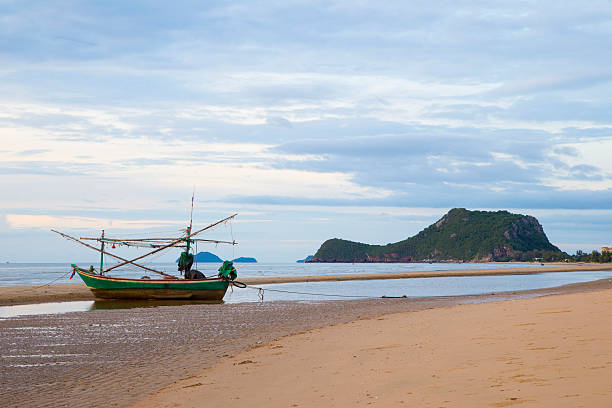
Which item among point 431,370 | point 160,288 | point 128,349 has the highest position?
point 431,370

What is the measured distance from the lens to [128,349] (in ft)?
51.0

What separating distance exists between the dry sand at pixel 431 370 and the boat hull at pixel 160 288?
24.1 meters

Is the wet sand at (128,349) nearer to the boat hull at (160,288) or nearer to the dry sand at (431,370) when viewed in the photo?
the dry sand at (431,370)

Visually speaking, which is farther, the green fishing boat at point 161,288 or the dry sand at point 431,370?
the green fishing boat at point 161,288

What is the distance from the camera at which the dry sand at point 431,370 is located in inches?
286

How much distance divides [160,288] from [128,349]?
76.9ft

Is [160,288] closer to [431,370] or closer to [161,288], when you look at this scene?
[161,288]

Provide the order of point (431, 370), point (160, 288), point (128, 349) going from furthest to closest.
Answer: point (160, 288) → point (128, 349) → point (431, 370)

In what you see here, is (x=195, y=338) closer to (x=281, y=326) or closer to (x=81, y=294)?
(x=281, y=326)

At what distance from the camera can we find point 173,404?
8.75 m

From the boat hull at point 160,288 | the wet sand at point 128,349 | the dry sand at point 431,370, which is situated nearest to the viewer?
the dry sand at point 431,370

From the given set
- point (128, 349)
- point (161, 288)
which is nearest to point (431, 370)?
point (128, 349)

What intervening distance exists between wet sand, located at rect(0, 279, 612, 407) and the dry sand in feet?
0.64

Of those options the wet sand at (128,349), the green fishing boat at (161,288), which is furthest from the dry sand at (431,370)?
the green fishing boat at (161,288)
